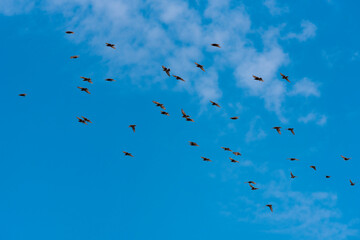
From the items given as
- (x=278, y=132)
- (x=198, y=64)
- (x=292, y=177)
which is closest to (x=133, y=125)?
(x=198, y=64)

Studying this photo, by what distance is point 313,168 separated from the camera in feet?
211

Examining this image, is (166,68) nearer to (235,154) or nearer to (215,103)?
(215,103)

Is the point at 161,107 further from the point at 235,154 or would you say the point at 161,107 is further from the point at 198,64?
the point at 235,154

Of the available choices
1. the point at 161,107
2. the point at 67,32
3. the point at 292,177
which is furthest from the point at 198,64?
the point at 292,177

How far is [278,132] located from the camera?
60.2 metres

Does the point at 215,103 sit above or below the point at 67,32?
below

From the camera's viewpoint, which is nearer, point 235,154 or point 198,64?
point 198,64

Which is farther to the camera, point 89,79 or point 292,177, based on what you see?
point 292,177

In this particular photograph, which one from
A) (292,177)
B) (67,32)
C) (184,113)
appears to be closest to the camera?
(67,32)

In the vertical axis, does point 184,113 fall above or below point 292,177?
above

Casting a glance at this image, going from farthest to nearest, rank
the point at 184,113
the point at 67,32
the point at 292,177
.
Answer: the point at 292,177, the point at 184,113, the point at 67,32

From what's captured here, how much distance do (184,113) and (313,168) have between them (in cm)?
2215

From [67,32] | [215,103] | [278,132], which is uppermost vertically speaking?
[67,32]

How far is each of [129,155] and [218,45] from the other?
19.6 metres
